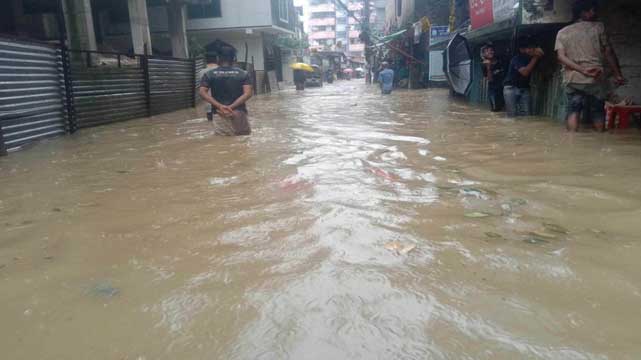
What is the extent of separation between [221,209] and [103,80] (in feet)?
25.1

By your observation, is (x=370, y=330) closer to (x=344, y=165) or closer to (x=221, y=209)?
(x=221, y=209)

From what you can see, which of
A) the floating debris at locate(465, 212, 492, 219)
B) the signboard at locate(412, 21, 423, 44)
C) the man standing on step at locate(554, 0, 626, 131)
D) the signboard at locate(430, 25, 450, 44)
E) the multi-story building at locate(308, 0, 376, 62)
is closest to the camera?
the floating debris at locate(465, 212, 492, 219)

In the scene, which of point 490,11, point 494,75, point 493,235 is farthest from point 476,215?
point 494,75

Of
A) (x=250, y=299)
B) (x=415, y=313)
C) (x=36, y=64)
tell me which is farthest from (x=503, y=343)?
(x=36, y=64)

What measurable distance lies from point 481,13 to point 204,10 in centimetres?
2130

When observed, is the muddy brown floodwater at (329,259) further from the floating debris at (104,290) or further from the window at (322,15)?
the window at (322,15)

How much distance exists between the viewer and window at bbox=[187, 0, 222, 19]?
27.9 meters

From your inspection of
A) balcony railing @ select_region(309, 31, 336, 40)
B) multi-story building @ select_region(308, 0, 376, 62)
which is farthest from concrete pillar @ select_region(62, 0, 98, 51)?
balcony railing @ select_region(309, 31, 336, 40)

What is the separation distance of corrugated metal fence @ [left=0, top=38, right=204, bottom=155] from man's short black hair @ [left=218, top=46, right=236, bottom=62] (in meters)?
2.84

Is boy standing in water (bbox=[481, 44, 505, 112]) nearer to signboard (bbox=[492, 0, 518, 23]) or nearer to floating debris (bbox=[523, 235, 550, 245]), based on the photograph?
signboard (bbox=[492, 0, 518, 23])

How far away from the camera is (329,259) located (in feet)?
8.80

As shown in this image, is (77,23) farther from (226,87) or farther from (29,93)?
(226,87)

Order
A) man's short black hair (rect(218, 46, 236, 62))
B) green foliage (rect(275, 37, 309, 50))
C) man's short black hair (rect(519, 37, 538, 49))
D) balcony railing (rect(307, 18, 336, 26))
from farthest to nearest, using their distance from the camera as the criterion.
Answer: balcony railing (rect(307, 18, 336, 26))
green foliage (rect(275, 37, 309, 50))
man's short black hair (rect(519, 37, 538, 49))
man's short black hair (rect(218, 46, 236, 62))

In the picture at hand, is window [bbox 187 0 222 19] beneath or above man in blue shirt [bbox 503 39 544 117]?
above
